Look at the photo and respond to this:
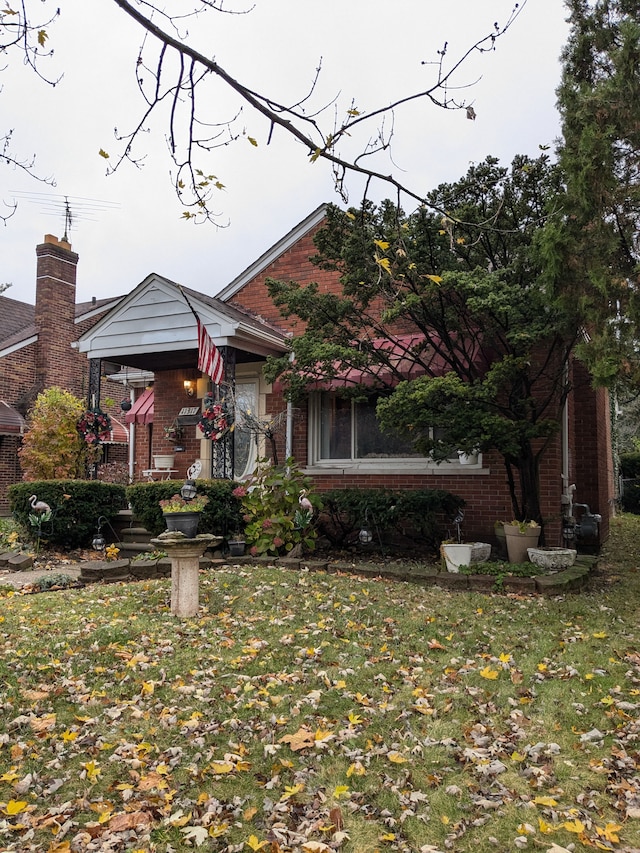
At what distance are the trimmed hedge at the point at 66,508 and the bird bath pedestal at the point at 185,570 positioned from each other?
4.36 m

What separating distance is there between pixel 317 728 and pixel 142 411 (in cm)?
1044

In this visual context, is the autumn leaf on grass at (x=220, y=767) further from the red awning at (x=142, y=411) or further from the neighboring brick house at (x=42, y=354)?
the neighboring brick house at (x=42, y=354)

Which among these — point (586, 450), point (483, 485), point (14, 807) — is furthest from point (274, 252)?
point (14, 807)

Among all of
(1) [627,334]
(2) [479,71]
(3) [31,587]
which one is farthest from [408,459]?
(2) [479,71]

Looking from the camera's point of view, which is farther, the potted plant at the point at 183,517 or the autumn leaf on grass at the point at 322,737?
the potted plant at the point at 183,517

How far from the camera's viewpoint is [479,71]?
312 centimetres

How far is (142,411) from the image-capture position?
13008 millimetres

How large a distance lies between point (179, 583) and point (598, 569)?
6129 millimetres

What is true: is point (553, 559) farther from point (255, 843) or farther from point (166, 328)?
point (166, 328)

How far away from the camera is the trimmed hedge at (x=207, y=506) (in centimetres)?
851

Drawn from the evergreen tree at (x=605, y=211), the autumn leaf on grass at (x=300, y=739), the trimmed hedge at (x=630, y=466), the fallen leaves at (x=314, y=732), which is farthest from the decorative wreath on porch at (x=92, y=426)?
the trimmed hedge at (x=630, y=466)

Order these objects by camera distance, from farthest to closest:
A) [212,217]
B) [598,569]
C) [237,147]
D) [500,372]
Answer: [598,569], [500,372], [212,217], [237,147]

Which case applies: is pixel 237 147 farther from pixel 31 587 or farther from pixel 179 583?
pixel 31 587

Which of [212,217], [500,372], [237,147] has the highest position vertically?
[237,147]
